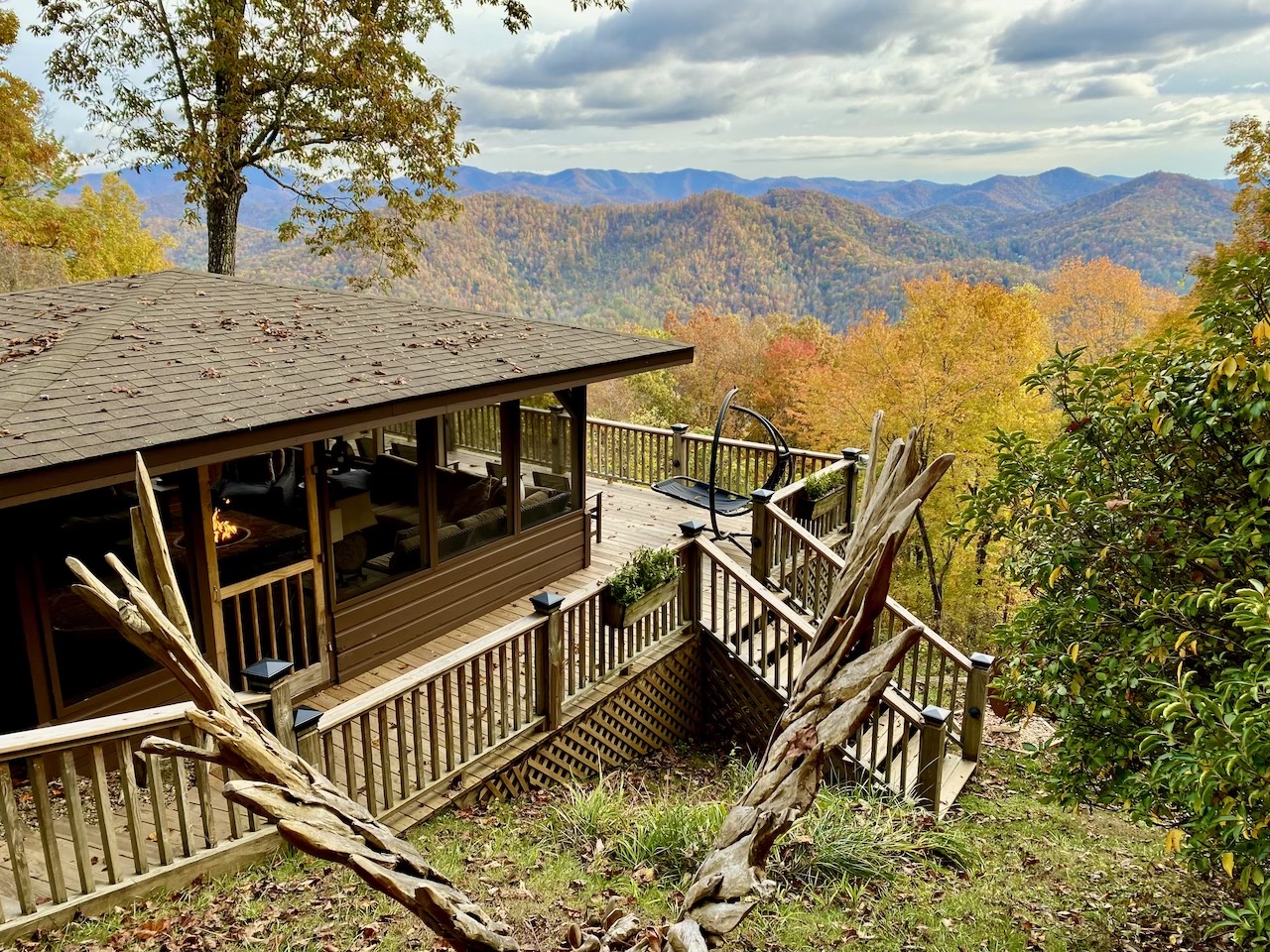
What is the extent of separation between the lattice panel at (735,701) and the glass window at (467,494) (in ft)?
8.05

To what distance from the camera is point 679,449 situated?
1248 cm

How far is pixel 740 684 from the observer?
26.3 ft

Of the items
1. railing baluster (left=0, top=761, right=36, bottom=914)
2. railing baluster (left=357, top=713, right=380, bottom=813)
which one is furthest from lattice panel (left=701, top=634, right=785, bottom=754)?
railing baluster (left=0, top=761, right=36, bottom=914)

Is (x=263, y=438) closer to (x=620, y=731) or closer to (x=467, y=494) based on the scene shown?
(x=467, y=494)

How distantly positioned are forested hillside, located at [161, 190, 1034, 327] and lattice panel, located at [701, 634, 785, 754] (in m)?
71.6

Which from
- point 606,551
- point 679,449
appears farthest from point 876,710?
point 679,449

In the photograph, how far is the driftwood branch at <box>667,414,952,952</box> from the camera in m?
1.76

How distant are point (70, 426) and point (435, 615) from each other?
11.9 ft

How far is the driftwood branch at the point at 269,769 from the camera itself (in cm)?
153

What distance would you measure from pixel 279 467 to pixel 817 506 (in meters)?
5.91

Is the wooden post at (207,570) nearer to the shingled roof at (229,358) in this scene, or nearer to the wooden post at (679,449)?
the shingled roof at (229,358)

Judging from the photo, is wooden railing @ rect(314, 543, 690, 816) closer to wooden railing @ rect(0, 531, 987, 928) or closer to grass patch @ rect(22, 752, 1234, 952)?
wooden railing @ rect(0, 531, 987, 928)

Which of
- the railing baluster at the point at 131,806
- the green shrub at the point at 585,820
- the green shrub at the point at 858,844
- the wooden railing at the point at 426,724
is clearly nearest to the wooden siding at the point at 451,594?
the wooden railing at the point at 426,724

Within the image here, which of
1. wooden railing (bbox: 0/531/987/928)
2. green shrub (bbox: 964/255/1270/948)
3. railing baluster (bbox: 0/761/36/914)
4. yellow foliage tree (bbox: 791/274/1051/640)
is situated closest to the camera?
green shrub (bbox: 964/255/1270/948)
